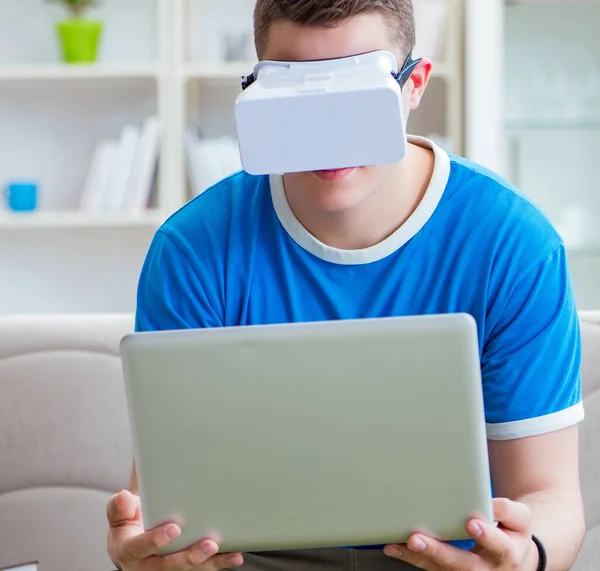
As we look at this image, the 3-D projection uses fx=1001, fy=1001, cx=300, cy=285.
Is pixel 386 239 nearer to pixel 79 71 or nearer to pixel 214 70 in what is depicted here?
pixel 214 70

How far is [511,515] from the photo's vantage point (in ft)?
3.41

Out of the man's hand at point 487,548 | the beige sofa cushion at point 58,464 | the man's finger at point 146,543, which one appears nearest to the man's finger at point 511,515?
the man's hand at point 487,548

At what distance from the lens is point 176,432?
99 cm

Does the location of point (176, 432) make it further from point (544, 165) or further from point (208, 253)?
point (544, 165)

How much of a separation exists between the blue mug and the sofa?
1.42 m

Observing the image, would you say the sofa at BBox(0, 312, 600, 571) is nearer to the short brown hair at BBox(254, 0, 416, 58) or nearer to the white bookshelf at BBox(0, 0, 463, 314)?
the short brown hair at BBox(254, 0, 416, 58)

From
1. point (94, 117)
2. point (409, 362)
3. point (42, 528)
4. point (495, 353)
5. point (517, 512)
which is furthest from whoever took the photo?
point (94, 117)

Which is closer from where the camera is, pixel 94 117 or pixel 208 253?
pixel 208 253

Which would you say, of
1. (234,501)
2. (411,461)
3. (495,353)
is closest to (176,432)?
(234,501)

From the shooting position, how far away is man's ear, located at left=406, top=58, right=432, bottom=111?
4.19ft

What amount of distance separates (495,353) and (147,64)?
6.34ft

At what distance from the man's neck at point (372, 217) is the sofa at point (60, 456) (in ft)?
1.50

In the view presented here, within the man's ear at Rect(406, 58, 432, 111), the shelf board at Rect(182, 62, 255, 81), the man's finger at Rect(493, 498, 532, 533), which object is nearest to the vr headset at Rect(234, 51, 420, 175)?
the man's ear at Rect(406, 58, 432, 111)

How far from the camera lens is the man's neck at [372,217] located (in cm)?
133
